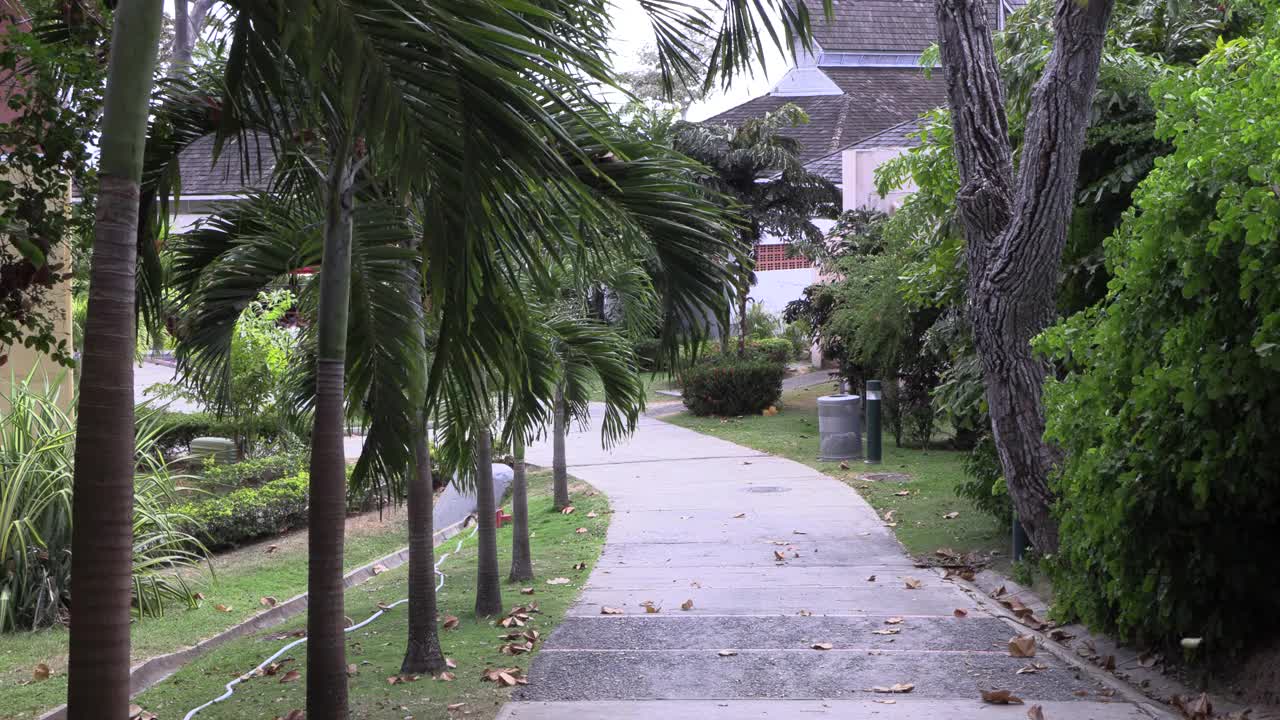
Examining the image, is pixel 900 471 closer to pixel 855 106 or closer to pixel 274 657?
pixel 274 657

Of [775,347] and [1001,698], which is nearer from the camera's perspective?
[1001,698]

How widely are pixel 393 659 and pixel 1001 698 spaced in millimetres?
3966

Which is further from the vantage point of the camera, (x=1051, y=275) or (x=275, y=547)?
(x=275, y=547)

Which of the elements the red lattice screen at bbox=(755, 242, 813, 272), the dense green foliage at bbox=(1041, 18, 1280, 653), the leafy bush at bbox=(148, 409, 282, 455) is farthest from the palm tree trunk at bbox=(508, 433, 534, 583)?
the red lattice screen at bbox=(755, 242, 813, 272)

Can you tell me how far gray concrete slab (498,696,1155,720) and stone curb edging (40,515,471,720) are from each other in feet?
7.10

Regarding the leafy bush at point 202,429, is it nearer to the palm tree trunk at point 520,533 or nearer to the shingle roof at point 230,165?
the shingle roof at point 230,165

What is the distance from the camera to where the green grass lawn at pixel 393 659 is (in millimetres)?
6578

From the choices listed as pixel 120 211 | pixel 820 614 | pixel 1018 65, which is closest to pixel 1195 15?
pixel 1018 65

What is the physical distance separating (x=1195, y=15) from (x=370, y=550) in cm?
1020

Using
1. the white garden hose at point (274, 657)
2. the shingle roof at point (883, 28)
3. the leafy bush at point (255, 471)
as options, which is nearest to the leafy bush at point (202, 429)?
the leafy bush at point (255, 471)

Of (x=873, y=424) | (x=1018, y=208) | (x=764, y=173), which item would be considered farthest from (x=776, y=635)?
(x=764, y=173)

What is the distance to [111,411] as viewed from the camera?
139 inches

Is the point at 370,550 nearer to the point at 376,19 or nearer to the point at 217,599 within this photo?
the point at 217,599

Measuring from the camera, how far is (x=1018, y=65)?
1061 centimetres
